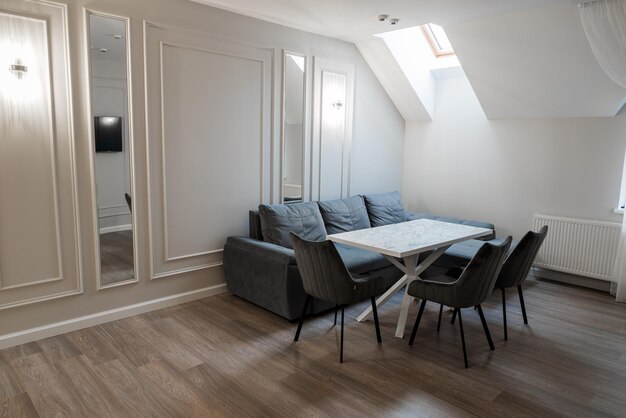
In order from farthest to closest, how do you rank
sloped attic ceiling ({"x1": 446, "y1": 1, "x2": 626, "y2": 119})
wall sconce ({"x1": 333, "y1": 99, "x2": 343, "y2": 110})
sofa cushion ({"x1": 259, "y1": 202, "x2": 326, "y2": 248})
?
wall sconce ({"x1": 333, "y1": 99, "x2": 343, "y2": 110})
sofa cushion ({"x1": 259, "y1": 202, "x2": 326, "y2": 248})
sloped attic ceiling ({"x1": 446, "y1": 1, "x2": 626, "y2": 119})

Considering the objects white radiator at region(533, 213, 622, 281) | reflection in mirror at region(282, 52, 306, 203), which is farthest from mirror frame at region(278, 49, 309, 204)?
white radiator at region(533, 213, 622, 281)

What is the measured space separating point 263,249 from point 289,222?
46 cm

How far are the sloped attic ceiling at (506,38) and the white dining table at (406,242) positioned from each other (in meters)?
1.75

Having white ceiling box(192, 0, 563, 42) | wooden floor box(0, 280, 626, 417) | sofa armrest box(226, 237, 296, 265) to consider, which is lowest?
wooden floor box(0, 280, 626, 417)

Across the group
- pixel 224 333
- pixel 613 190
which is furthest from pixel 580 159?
pixel 224 333

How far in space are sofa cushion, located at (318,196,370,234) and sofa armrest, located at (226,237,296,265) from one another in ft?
2.74

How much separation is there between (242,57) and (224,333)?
7.95 feet

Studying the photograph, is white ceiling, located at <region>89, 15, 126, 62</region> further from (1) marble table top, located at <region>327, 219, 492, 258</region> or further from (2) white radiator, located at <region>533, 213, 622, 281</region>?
(2) white radiator, located at <region>533, 213, 622, 281</region>

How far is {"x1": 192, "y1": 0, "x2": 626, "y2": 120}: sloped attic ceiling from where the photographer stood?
373 cm

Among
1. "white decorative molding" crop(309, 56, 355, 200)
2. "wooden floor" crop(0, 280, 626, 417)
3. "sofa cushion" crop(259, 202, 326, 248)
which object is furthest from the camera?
"white decorative molding" crop(309, 56, 355, 200)

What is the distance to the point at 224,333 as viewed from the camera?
341 centimetres

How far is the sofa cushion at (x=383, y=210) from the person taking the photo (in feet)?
16.7

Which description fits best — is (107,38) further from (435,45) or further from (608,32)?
(608,32)

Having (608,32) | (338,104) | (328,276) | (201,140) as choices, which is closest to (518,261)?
(328,276)
